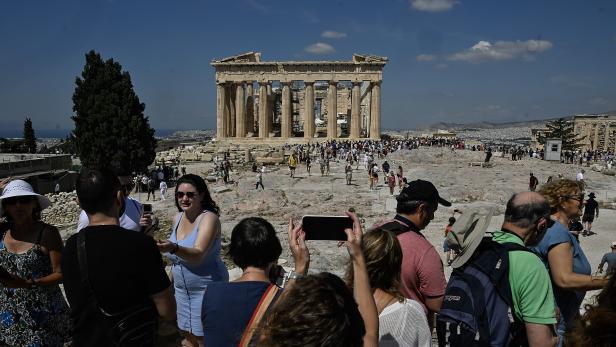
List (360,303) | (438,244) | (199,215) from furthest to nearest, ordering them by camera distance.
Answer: (438,244), (199,215), (360,303)

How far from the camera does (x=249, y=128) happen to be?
59125mm

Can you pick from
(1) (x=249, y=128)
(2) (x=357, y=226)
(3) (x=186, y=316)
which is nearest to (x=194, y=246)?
(3) (x=186, y=316)

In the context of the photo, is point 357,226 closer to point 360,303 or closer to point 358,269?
point 358,269

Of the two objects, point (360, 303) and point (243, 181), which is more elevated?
point (360, 303)

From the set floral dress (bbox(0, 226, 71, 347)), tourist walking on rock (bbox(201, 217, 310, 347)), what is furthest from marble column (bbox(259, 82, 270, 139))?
tourist walking on rock (bbox(201, 217, 310, 347))

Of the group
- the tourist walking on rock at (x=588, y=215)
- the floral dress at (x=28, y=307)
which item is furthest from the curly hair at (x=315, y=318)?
the tourist walking on rock at (x=588, y=215)

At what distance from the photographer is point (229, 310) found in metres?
2.90

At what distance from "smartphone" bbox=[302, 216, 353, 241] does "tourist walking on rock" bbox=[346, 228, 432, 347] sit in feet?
0.63

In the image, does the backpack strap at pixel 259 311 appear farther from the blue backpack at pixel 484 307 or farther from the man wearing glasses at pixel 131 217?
the man wearing glasses at pixel 131 217

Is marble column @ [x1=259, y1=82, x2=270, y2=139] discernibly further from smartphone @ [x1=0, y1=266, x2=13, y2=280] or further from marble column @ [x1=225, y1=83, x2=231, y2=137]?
smartphone @ [x1=0, y1=266, x2=13, y2=280]

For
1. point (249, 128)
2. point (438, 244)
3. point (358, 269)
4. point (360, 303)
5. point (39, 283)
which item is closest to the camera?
point (360, 303)

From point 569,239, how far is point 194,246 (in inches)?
121

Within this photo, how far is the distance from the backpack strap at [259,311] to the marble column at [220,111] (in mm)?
52519

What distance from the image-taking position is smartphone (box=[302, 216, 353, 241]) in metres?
3.30
